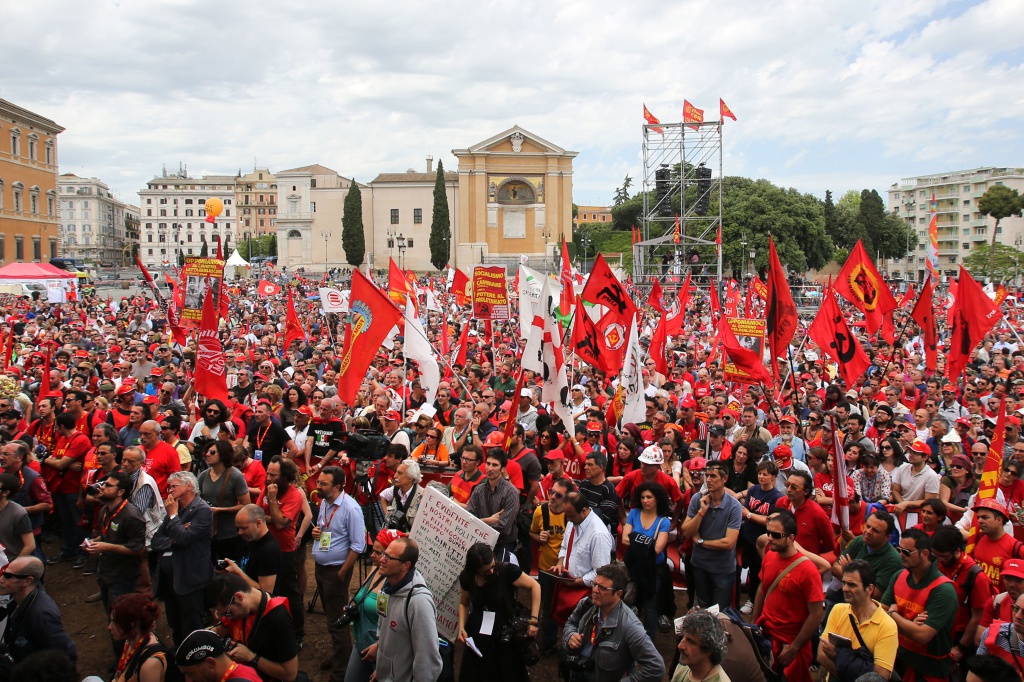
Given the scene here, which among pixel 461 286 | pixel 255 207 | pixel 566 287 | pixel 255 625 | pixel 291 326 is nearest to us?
pixel 255 625

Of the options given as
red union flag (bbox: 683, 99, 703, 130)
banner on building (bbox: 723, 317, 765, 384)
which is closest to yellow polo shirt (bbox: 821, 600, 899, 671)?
banner on building (bbox: 723, 317, 765, 384)

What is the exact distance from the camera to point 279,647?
15.0 ft

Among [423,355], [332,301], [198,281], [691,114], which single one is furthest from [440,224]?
[423,355]

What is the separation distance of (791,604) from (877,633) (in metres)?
0.67

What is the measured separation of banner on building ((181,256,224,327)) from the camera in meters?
12.8

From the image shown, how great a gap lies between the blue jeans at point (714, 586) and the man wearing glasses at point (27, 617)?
434 cm

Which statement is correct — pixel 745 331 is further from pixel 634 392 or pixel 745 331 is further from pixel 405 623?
pixel 405 623

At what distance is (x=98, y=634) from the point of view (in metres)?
7.00

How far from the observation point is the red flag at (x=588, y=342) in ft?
35.9

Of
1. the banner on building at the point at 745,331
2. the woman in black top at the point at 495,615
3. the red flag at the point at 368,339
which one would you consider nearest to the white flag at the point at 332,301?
the red flag at the point at 368,339

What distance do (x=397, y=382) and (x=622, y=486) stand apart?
221 inches

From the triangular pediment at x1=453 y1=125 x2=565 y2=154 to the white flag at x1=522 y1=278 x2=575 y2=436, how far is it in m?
67.8

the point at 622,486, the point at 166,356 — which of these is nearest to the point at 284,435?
the point at 622,486

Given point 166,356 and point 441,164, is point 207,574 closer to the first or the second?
point 166,356
